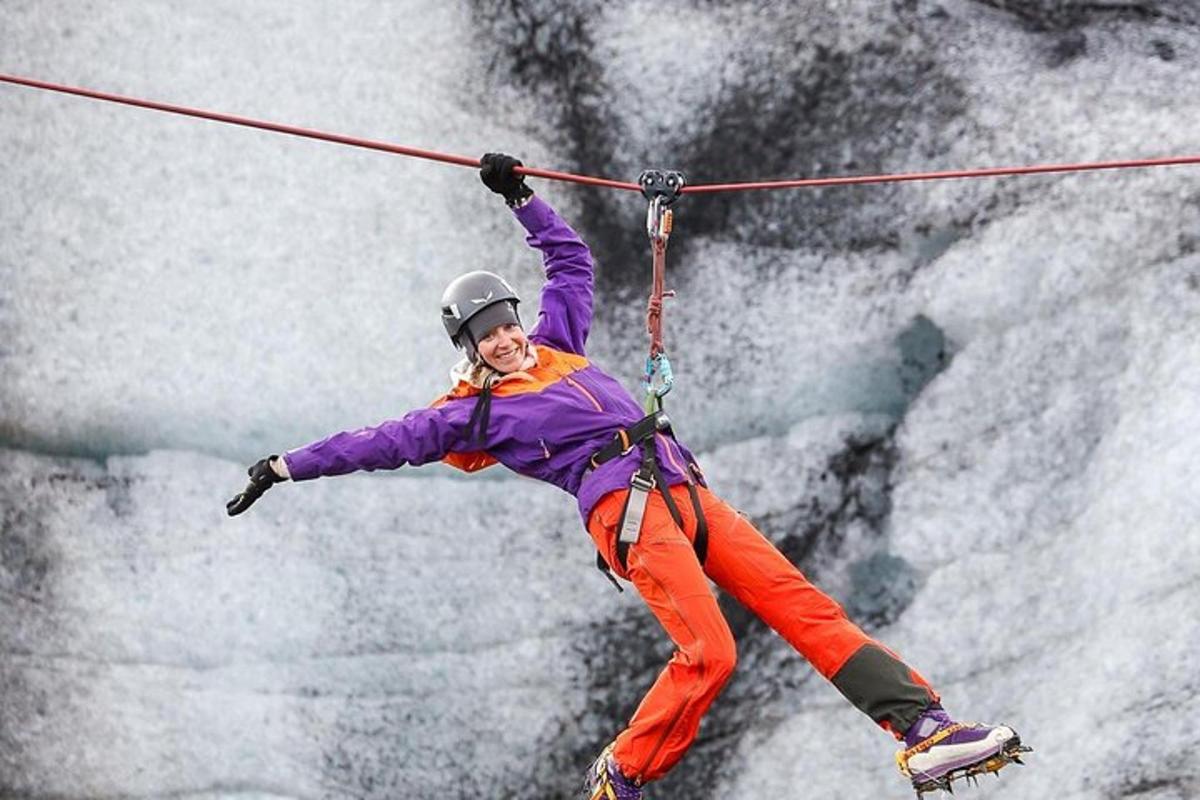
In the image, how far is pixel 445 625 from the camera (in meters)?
6.31

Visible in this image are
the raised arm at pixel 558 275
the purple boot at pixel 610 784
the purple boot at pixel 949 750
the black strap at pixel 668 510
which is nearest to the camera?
the purple boot at pixel 949 750

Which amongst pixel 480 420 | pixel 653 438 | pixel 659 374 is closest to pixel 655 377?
pixel 659 374

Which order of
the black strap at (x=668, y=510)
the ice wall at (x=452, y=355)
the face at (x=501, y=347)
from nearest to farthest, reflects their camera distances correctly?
1. the black strap at (x=668, y=510)
2. the face at (x=501, y=347)
3. the ice wall at (x=452, y=355)

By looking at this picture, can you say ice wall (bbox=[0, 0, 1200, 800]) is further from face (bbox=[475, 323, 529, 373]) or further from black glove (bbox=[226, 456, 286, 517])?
black glove (bbox=[226, 456, 286, 517])

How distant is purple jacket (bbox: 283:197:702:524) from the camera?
178 inches

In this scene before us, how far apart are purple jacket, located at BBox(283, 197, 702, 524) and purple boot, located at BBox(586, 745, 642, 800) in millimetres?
575

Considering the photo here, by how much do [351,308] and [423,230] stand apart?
0.34 metres

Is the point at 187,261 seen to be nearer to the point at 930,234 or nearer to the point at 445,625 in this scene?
the point at 445,625

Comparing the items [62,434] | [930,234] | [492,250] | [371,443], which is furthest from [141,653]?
[930,234]

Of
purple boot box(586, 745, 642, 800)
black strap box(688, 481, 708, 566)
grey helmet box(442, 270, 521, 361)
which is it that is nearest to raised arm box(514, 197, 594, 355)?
grey helmet box(442, 270, 521, 361)

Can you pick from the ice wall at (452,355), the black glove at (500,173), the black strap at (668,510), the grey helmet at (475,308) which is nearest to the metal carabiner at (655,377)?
the black strap at (668,510)

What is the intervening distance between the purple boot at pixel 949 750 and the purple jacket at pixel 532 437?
80 centimetres

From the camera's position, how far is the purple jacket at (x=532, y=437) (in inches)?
178

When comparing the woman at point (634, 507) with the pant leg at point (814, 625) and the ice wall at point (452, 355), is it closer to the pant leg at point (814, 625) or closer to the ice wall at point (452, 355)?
the pant leg at point (814, 625)
